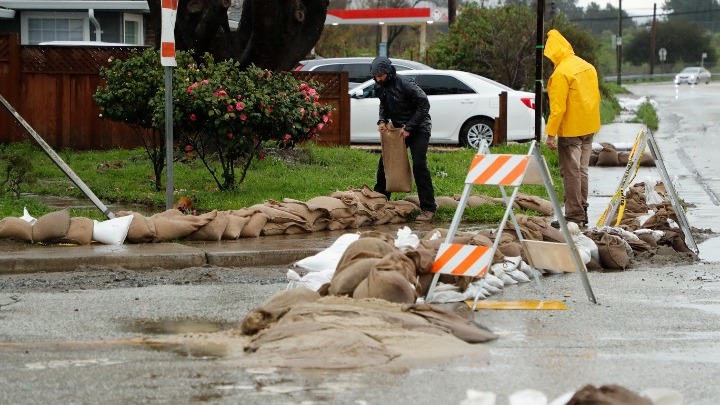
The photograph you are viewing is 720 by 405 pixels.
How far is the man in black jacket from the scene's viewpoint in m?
14.0

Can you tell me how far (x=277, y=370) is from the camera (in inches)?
273

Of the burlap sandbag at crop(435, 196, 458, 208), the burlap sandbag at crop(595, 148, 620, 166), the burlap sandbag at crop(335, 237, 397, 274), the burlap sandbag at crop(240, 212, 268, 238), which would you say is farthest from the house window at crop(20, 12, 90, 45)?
the burlap sandbag at crop(335, 237, 397, 274)

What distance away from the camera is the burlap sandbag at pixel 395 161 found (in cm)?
1412

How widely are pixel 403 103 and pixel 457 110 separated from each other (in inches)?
430

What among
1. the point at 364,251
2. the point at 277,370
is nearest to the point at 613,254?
the point at 364,251

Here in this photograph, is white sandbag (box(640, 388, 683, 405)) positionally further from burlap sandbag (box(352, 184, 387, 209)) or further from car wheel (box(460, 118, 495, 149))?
car wheel (box(460, 118, 495, 149))

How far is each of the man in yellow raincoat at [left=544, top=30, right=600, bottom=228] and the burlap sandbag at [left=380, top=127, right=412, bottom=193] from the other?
5.22ft

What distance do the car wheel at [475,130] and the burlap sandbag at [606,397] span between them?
744 inches

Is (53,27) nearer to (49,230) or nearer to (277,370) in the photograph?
(49,230)

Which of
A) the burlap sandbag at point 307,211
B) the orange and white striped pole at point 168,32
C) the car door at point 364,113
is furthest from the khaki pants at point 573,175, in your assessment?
the car door at point 364,113

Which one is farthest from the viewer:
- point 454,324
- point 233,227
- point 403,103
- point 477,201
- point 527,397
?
point 477,201

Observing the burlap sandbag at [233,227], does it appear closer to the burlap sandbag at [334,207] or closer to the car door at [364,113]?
the burlap sandbag at [334,207]

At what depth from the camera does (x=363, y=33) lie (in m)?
72.9

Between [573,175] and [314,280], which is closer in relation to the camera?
[314,280]
